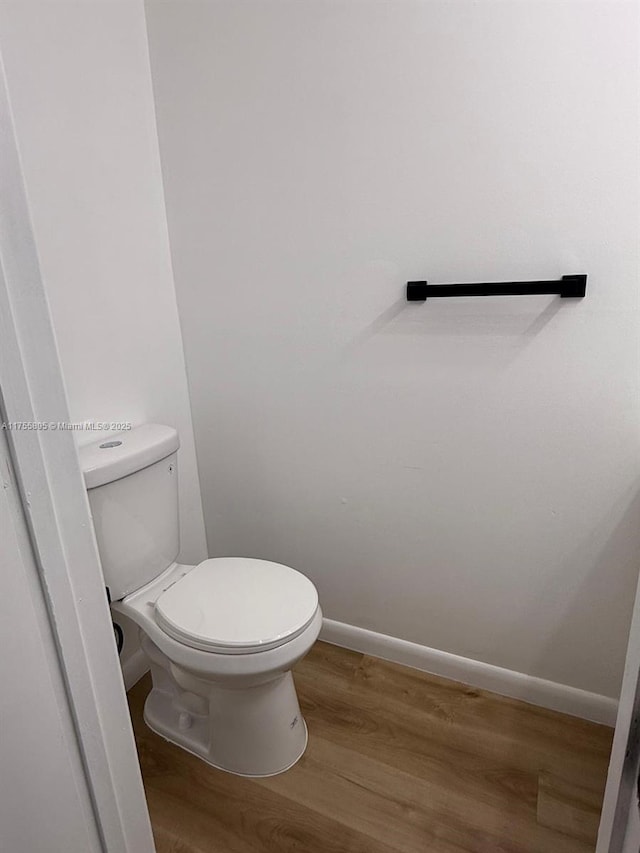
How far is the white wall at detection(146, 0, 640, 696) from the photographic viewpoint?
109 cm

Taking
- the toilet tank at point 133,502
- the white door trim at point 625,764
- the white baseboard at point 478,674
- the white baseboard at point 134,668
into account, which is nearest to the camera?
the white door trim at point 625,764

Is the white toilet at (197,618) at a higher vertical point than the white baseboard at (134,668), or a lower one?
higher

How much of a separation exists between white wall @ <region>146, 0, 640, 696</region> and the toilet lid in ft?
→ 1.10

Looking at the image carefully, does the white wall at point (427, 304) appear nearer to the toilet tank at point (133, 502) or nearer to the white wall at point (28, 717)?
the toilet tank at point (133, 502)

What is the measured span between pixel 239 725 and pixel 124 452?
73 cm

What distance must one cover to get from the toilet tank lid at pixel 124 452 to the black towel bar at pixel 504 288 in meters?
0.74

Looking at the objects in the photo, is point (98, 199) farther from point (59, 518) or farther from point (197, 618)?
point (197, 618)

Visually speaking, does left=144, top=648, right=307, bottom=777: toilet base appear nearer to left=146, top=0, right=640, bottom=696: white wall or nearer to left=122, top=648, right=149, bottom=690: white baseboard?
left=122, top=648, right=149, bottom=690: white baseboard

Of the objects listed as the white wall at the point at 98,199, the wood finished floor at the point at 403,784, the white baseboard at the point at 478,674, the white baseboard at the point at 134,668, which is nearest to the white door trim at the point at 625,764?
the wood finished floor at the point at 403,784

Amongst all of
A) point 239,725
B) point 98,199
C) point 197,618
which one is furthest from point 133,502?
point 98,199

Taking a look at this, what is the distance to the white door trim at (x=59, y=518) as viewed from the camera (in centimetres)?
60

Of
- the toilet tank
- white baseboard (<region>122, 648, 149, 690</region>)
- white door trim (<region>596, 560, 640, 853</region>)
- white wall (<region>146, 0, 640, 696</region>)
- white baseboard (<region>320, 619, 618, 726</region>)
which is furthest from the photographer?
white baseboard (<region>122, 648, 149, 690</region>)

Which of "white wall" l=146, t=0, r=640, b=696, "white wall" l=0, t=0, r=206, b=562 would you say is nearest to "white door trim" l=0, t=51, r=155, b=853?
"white wall" l=0, t=0, r=206, b=562

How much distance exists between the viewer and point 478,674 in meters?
1.50
